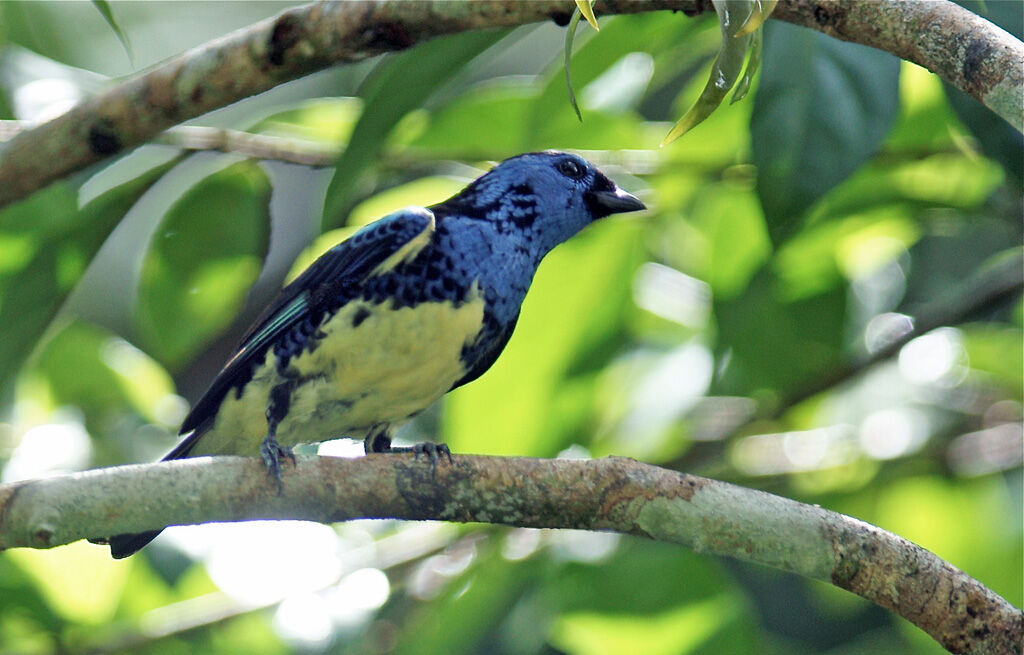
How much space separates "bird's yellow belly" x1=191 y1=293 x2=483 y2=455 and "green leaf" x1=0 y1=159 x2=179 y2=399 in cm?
57

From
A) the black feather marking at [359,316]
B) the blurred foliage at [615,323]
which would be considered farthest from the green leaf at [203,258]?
the black feather marking at [359,316]

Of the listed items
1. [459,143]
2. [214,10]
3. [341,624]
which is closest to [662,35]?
[459,143]

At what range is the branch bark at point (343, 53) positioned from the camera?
188 cm

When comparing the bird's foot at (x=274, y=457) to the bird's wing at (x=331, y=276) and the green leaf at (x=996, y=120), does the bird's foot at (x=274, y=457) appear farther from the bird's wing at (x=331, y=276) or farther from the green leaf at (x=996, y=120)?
the green leaf at (x=996, y=120)

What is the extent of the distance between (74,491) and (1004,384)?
9.94 ft

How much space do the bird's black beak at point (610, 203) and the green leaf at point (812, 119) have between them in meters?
0.88

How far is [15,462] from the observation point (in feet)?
12.1

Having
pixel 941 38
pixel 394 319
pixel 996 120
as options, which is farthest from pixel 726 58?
pixel 394 319

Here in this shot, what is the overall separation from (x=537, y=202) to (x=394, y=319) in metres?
0.58

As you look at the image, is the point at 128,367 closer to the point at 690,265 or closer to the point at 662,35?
A: the point at 690,265

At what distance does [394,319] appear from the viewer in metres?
2.89

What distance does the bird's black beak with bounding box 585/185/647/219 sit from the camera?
3250 millimetres

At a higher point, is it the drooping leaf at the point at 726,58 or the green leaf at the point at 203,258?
the drooping leaf at the point at 726,58

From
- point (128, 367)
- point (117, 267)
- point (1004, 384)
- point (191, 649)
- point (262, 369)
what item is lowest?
point (117, 267)
